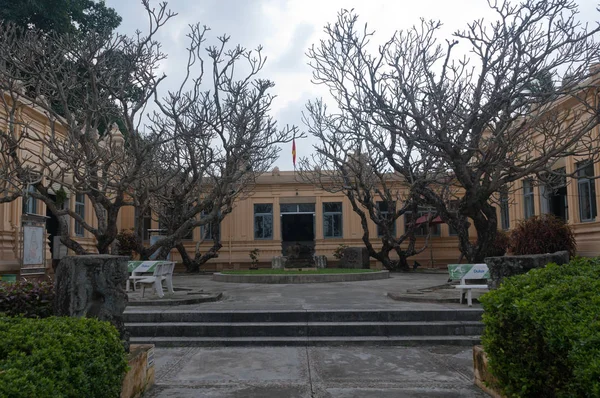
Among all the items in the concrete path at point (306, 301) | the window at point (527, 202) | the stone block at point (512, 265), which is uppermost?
the window at point (527, 202)

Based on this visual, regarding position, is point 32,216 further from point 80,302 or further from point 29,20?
point 80,302

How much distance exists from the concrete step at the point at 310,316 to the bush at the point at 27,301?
2.00 m

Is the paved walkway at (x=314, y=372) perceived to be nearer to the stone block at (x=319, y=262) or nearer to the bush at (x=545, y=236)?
the bush at (x=545, y=236)

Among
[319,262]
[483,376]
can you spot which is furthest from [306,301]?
[319,262]

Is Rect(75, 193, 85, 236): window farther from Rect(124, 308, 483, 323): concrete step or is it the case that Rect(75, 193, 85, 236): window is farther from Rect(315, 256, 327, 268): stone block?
Rect(124, 308, 483, 323): concrete step

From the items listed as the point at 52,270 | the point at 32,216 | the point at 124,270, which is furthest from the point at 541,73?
the point at 52,270

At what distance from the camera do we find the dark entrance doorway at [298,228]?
2563cm

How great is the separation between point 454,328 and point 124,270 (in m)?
4.62

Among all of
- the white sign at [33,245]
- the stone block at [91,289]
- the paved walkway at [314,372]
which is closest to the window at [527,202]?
the paved walkway at [314,372]

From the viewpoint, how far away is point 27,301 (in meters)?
6.00

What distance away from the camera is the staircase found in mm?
7191

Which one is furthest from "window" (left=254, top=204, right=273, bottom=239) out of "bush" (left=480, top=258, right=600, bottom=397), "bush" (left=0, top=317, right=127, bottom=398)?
"bush" (left=0, top=317, right=127, bottom=398)

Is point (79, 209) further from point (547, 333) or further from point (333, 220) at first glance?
point (547, 333)

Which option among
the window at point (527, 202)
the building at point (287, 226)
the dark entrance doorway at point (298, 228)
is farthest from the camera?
the building at point (287, 226)
